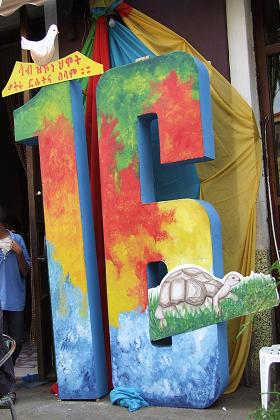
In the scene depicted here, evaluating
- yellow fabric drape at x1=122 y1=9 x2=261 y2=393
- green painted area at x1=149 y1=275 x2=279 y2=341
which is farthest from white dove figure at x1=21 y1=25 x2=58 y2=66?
green painted area at x1=149 y1=275 x2=279 y2=341

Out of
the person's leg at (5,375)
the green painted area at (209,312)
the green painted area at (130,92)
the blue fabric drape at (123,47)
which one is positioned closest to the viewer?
the person's leg at (5,375)

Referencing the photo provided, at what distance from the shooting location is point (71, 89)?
168 inches

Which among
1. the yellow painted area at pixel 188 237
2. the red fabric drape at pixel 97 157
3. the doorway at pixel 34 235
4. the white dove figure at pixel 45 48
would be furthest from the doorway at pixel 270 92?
the doorway at pixel 34 235

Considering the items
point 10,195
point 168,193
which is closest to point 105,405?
point 168,193

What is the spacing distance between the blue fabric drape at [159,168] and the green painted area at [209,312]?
1.01 meters

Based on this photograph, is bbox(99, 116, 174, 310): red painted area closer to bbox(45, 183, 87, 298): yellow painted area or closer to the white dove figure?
bbox(45, 183, 87, 298): yellow painted area

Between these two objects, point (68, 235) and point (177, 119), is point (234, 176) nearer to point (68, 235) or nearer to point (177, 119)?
point (177, 119)

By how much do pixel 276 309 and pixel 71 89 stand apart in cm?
249

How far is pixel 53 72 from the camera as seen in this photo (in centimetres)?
428

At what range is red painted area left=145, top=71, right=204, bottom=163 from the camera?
3760mm

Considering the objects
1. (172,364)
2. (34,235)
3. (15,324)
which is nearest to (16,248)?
(34,235)

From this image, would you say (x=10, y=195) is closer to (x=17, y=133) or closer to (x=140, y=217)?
(x=17, y=133)

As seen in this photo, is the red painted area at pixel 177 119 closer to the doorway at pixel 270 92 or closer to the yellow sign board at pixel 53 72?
the yellow sign board at pixel 53 72

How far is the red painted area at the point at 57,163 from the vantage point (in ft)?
14.0
